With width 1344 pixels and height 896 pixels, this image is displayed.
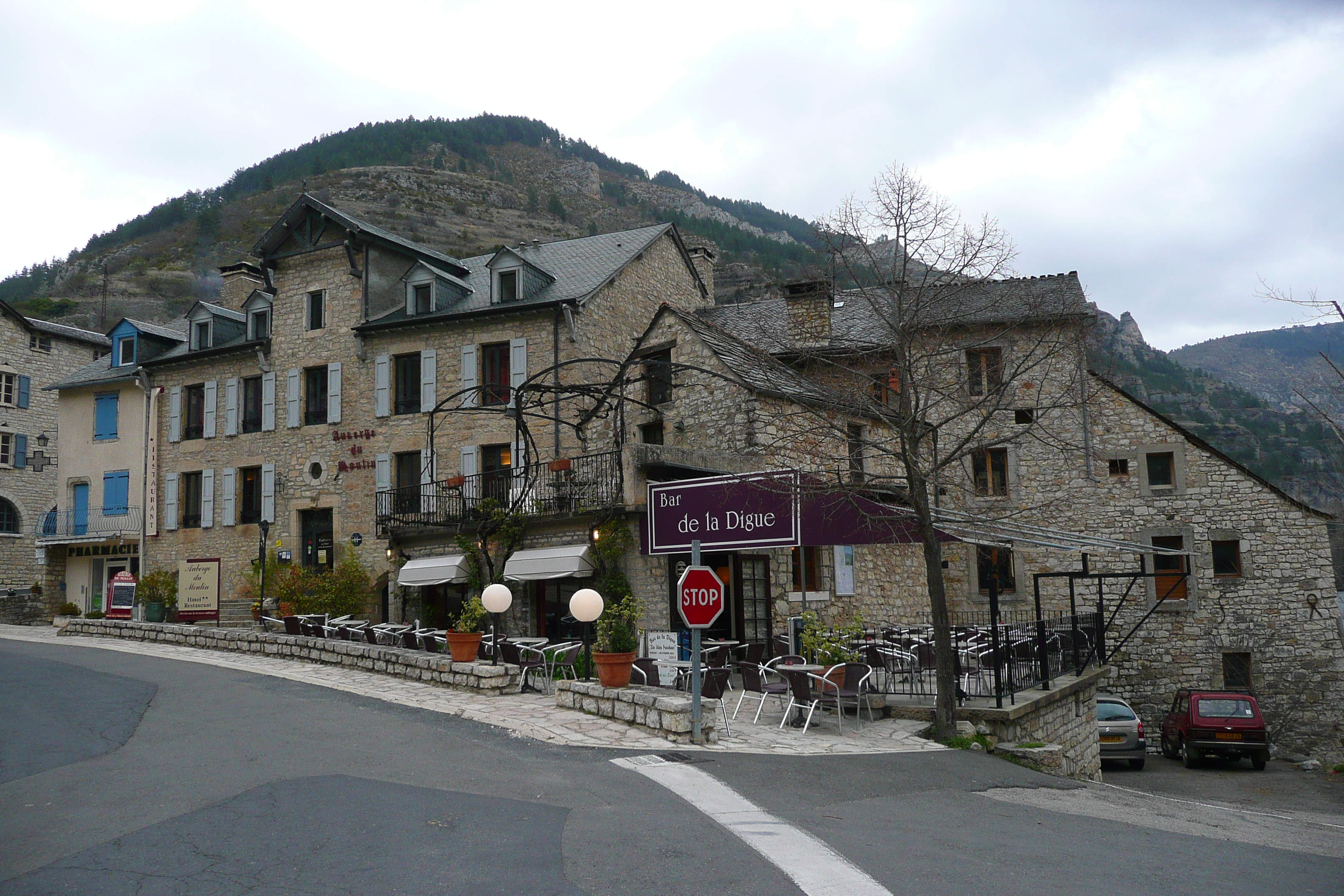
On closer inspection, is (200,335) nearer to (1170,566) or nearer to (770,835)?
(770,835)

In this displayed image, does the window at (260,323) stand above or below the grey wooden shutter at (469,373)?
above

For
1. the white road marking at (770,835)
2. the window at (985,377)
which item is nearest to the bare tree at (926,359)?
the window at (985,377)

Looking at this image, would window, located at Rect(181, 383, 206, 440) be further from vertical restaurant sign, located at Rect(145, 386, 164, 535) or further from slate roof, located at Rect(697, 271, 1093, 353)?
slate roof, located at Rect(697, 271, 1093, 353)

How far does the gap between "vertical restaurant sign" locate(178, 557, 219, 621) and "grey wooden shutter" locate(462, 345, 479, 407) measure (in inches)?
264

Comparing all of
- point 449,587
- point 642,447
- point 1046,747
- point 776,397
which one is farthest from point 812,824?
point 449,587

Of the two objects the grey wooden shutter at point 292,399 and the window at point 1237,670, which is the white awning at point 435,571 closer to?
the grey wooden shutter at point 292,399

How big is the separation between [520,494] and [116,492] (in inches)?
705

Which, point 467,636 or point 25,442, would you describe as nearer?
point 467,636

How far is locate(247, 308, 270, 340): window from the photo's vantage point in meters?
27.0

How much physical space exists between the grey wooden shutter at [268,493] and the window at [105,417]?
23.5 ft

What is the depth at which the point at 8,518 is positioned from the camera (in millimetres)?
33312

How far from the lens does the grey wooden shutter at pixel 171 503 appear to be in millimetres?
27344

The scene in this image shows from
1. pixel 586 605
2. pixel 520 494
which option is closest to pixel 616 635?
pixel 586 605


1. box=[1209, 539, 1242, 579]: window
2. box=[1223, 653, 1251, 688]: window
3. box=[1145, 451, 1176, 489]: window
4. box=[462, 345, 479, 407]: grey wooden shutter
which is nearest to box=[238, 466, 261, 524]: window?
box=[462, 345, 479, 407]: grey wooden shutter
